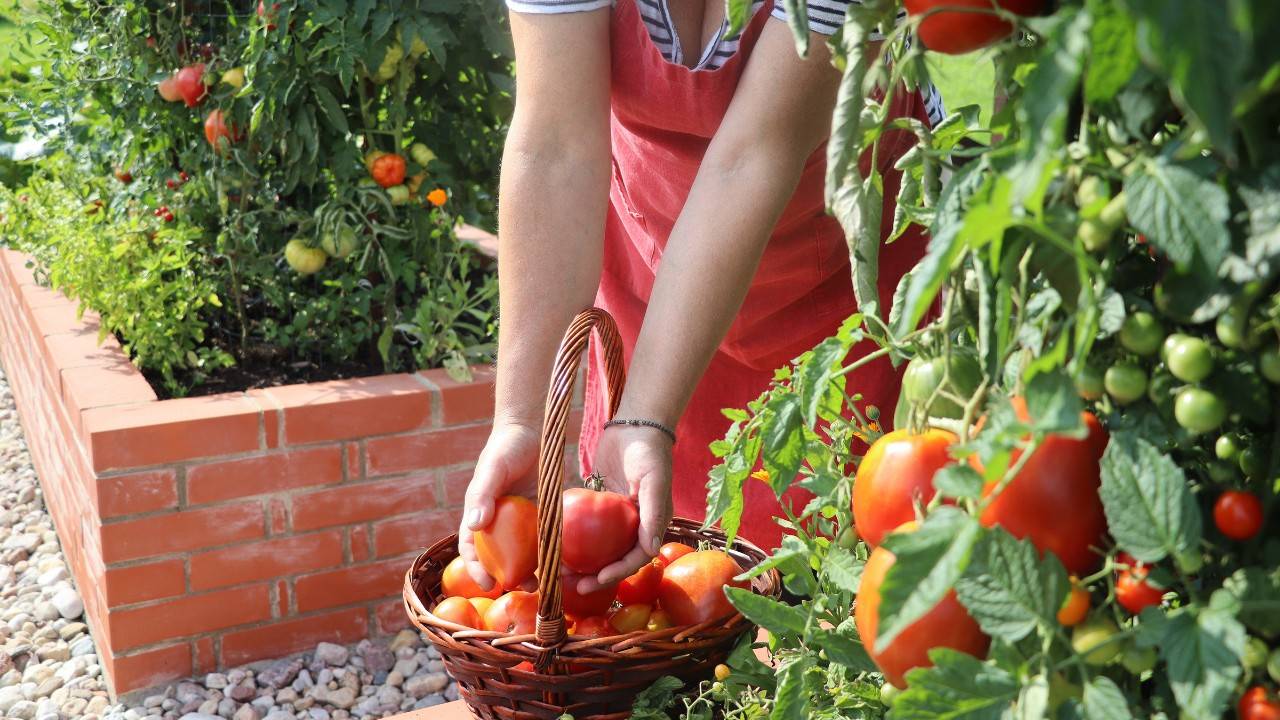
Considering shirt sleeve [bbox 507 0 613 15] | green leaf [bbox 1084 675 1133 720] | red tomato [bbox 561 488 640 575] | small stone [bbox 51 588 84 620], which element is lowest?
small stone [bbox 51 588 84 620]

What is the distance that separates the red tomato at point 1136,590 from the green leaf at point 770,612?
33 cm

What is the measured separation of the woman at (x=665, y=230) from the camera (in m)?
1.23

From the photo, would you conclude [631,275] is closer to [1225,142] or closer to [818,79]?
[818,79]

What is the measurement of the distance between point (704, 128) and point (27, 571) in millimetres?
2314

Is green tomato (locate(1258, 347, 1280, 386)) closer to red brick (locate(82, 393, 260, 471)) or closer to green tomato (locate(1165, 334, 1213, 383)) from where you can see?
green tomato (locate(1165, 334, 1213, 383))

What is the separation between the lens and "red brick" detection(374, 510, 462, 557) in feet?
8.08

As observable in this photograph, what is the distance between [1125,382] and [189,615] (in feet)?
7.13

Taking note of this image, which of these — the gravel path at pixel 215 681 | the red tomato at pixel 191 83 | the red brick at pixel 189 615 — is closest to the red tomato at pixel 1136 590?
the gravel path at pixel 215 681

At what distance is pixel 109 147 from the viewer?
291cm

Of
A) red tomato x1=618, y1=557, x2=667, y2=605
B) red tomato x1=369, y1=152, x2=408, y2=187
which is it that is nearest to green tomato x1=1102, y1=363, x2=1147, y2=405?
red tomato x1=618, y1=557, x2=667, y2=605

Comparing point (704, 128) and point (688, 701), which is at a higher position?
point (704, 128)

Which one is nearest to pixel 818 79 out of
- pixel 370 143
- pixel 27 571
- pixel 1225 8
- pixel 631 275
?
pixel 631 275

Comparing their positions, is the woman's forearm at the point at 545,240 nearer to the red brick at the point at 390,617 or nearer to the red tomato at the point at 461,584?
the red tomato at the point at 461,584

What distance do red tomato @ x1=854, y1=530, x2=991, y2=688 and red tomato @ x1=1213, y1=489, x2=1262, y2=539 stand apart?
0.12m
